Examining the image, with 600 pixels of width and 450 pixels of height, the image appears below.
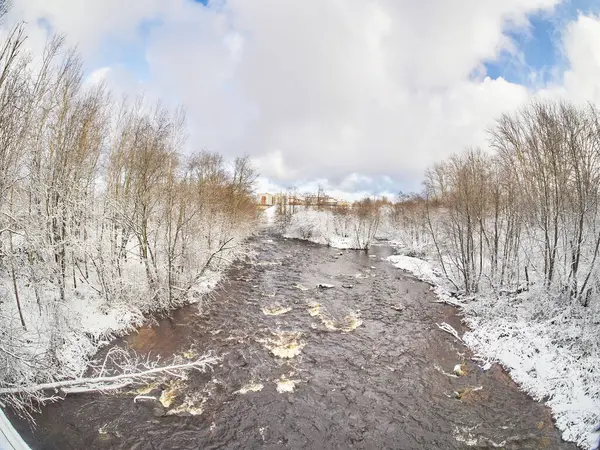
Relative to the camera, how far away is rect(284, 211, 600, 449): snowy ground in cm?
754

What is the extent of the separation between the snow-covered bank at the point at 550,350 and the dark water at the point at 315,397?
50 centimetres

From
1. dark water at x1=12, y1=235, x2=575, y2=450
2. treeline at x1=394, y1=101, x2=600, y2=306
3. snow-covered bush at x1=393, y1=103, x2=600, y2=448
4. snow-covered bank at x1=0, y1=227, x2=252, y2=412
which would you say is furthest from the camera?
treeline at x1=394, y1=101, x2=600, y2=306

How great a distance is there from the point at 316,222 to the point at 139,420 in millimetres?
38715

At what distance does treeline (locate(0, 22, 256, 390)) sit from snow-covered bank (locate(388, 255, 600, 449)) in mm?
13143

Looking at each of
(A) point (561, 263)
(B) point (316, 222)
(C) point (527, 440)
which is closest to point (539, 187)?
(A) point (561, 263)

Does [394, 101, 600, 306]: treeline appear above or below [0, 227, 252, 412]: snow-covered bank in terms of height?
above

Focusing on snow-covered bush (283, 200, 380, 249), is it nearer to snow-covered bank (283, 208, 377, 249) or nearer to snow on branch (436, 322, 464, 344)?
snow-covered bank (283, 208, 377, 249)

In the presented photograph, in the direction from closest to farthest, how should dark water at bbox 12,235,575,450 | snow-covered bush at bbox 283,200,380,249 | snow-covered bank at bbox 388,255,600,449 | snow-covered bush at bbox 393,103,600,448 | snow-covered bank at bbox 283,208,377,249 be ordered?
dark water at bbox 12,235,575,450 < snow-covered bank at bbox 388,255,600,449 < snow-covered bush at bbox 393,103,600,448 < snow-covered bush at bbox 283,200,380,249 < snow-covered bank at bbox 283,208,377,249

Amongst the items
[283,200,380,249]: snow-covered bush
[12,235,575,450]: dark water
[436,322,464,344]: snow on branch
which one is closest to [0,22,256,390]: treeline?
[12,235,575,450]: dark water

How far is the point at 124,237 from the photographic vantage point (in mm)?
14078

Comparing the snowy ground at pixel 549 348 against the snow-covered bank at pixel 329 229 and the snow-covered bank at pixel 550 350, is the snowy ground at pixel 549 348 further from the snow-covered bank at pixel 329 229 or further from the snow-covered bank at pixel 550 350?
the snow-covered bank at pixel 329 229

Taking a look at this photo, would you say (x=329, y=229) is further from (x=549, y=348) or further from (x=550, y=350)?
(x=550, y=350)

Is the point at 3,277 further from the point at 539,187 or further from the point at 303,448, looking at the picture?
the point at 539,187

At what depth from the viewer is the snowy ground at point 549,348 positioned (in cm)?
754
